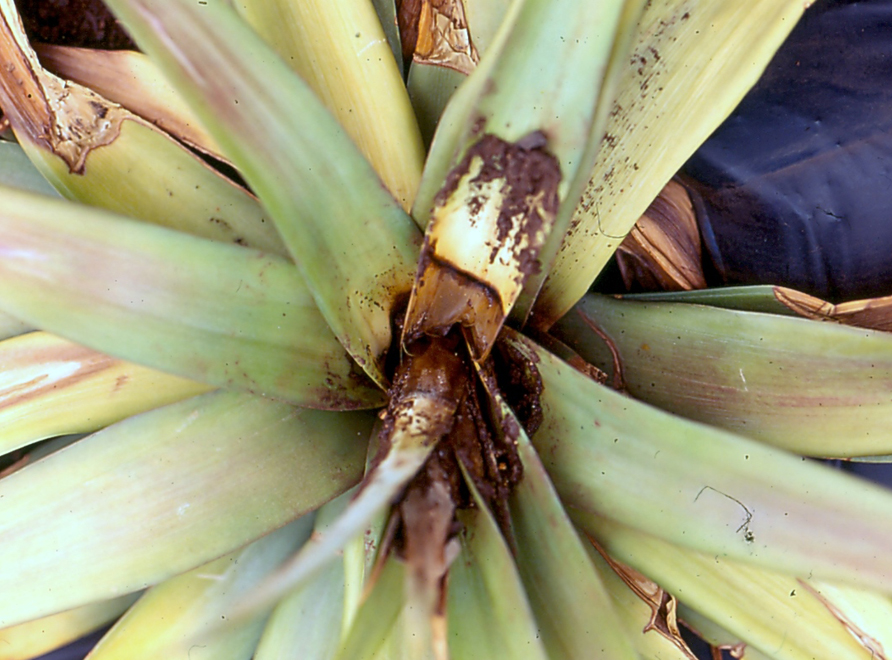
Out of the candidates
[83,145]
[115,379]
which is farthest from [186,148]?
[115,379]

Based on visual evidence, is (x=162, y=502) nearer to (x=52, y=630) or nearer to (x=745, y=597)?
(x=52, y=630)

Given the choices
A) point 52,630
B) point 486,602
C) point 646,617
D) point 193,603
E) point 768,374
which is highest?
point 768,374

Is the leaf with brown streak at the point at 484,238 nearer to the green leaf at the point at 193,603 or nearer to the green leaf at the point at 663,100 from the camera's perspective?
the green leaf at the point at 663,100

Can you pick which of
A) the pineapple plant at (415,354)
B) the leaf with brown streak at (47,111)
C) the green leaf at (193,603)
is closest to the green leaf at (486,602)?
the pineapple plant at (415,354)

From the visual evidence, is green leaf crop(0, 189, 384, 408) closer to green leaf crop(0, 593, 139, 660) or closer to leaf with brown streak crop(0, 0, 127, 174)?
leaf with brown streak crop(0, 0, 127, 174)

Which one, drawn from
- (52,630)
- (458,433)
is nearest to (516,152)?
(458,433)

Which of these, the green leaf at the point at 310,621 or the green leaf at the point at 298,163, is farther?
the green leaf at the point at 310,621

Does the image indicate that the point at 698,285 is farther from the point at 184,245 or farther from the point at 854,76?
the point at 184,245
